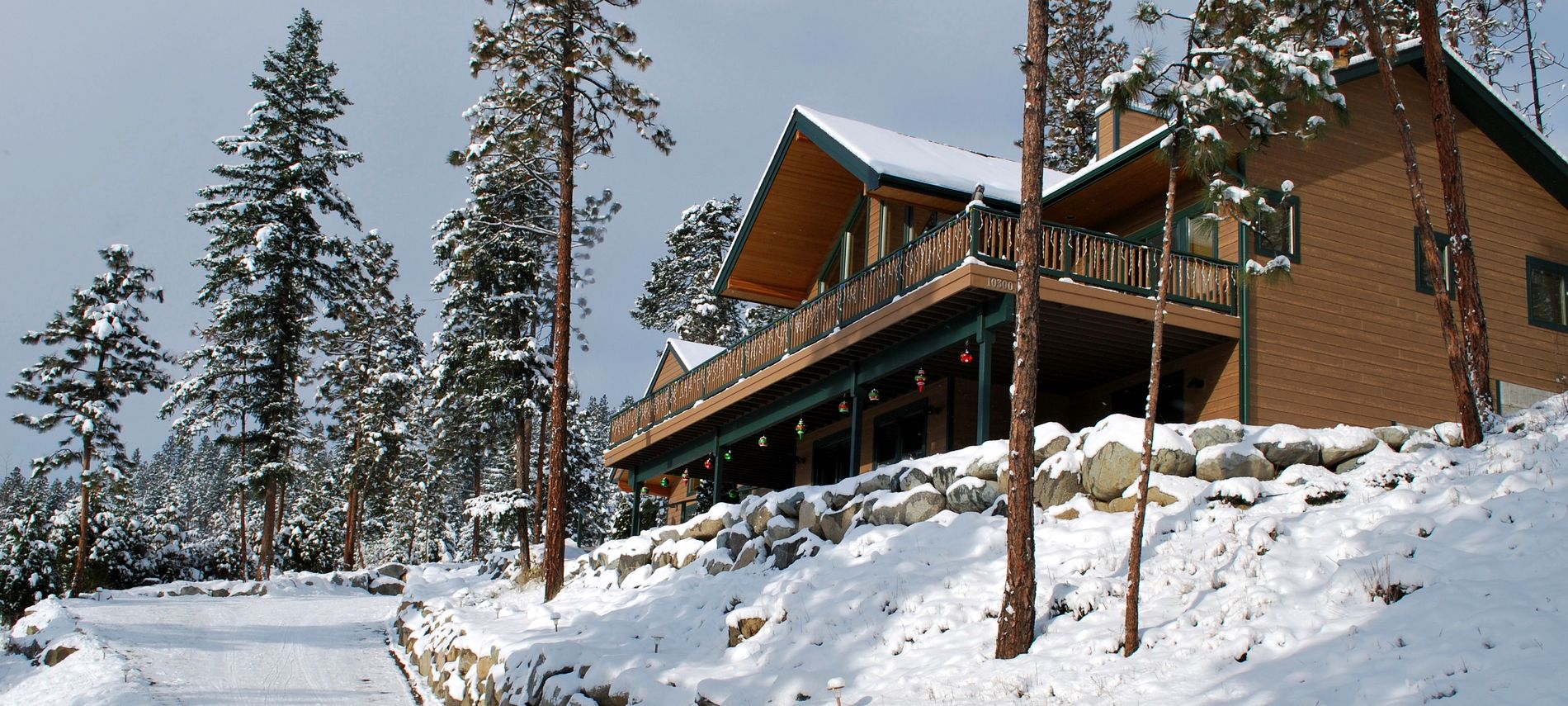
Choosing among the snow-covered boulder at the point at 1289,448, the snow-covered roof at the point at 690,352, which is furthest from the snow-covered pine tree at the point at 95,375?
the snow-covered boulder at the point at 1289,448

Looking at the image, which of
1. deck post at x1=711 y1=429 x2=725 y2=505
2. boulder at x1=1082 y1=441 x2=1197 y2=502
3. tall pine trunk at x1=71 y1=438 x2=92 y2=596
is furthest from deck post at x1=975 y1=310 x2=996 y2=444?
tall pine trunk at x1=71 y1=438 x2=92 y2=596

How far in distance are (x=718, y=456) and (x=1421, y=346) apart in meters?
13.1

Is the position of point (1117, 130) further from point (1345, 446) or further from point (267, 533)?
point (267, 533)

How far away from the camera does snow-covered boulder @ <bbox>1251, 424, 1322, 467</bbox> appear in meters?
12.3

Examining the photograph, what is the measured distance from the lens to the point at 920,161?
68.6 feet

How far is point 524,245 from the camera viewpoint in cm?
3425

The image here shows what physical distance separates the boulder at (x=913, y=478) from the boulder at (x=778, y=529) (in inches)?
65.2

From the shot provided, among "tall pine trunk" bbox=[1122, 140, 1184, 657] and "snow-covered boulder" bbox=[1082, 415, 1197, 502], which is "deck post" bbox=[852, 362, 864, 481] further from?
"tall pine trunk" bbox=[1122, 140, 1184, 657]

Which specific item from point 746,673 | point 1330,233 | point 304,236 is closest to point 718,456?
point 1330,233

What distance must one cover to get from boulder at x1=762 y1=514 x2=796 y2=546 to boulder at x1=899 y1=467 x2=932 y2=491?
1.66m

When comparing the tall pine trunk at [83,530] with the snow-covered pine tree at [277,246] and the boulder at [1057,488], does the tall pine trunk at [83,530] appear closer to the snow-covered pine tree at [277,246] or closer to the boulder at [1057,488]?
the snow-covered pine tree at [277,246]

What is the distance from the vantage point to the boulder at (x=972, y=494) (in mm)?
13172

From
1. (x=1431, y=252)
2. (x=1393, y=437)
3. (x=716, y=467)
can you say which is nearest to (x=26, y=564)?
(x=716, y=467)

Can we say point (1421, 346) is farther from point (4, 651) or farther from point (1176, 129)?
point (4, 651)
